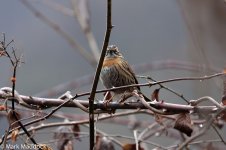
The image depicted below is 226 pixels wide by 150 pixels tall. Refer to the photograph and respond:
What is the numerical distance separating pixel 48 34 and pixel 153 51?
1876mm

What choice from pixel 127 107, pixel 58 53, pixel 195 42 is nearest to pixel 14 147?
pixel 127 107

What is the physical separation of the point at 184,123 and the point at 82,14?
6.59ft

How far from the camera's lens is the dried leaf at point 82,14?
400 centimetres

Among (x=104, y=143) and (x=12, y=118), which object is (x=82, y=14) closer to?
(x=104, y=143)

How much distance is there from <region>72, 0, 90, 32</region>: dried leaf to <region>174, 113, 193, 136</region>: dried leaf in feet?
5.91

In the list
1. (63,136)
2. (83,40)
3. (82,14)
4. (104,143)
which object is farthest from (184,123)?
(83,40)

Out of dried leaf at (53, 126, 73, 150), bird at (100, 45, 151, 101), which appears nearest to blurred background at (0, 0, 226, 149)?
bird at (100, 45, 151, 101)

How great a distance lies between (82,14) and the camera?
412cm

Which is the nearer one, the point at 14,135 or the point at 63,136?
the point at 14,135

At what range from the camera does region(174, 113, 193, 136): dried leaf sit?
2305 millimetres

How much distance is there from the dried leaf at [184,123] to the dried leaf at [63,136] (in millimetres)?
743

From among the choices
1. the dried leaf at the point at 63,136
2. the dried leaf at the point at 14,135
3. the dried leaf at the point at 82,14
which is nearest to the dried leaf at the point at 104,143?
the dried leaf at the point at 63,136

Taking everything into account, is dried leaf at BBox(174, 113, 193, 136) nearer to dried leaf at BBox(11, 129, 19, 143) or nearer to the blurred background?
dried leaf at BBox(11, 129, 19, 143)

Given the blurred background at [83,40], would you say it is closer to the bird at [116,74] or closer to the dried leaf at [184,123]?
the bird at [116,74]
